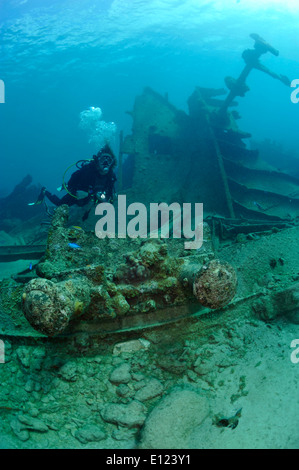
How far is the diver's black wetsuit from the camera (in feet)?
18.5

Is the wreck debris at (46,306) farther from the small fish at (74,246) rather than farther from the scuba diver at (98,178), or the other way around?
the scuba diver at (98,178)

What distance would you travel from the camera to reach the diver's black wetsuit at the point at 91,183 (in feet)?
18.5

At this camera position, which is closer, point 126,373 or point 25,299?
point 25,299

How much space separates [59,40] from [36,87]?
56.8 ft

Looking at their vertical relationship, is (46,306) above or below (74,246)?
below

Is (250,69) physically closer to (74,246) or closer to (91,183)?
(91,183)

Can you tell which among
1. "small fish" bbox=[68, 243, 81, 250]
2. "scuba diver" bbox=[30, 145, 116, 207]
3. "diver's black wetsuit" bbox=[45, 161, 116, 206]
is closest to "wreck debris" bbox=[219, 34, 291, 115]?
"scuba diver" bbox=[30, 145, 116, 207]

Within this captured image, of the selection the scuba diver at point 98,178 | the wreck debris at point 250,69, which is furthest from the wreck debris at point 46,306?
the wreck debris at point 250,69

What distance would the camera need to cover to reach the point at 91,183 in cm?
585

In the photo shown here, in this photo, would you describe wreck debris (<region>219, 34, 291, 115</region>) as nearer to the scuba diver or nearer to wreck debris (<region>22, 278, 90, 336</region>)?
the scuba diver

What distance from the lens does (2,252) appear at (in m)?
6.90

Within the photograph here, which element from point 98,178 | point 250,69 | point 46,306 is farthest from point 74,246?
point 250,69
